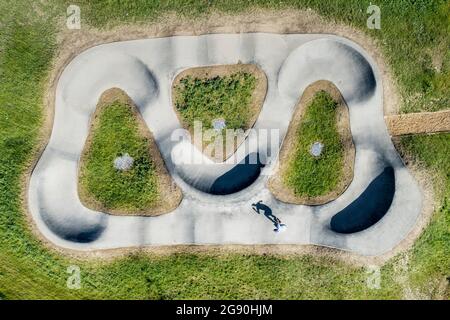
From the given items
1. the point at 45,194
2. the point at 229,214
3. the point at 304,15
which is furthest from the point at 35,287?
the point at 304,15

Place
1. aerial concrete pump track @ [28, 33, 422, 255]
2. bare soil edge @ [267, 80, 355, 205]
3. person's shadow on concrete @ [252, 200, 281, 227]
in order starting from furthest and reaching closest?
1. bare soil edge @ [267, 80, 355, 205]
2. person's shadow on concrete @ [252, 200, 281, 227]
3. aerial concrete pump track @ [28, 33, 422, 255]

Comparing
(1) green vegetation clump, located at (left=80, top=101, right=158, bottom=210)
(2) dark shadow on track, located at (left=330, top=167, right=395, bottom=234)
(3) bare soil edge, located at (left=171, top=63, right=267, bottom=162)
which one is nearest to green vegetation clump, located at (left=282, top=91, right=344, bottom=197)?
(2) dark shadow on track, located at (left=330, top=167, right=395, bottom=234)

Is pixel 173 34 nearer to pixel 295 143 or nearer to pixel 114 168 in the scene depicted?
pixel 114 168

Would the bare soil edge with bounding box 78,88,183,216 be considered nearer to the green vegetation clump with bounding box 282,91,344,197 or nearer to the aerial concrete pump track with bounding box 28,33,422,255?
the aerial concrete pump track with bounding box 28,33,422,255

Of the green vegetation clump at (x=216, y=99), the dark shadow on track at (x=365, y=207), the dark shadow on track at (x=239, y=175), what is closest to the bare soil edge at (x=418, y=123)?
the dark shadow on track at (x=365, y=207)

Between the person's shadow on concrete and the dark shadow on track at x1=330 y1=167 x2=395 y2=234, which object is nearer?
the person's shadow on concrete

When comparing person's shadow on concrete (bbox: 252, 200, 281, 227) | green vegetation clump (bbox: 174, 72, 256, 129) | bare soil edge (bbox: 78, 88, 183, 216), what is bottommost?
person's shadow on concrete (bbox: 252, 200, 281, 227)

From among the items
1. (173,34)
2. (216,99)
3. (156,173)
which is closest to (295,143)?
(216,99)
